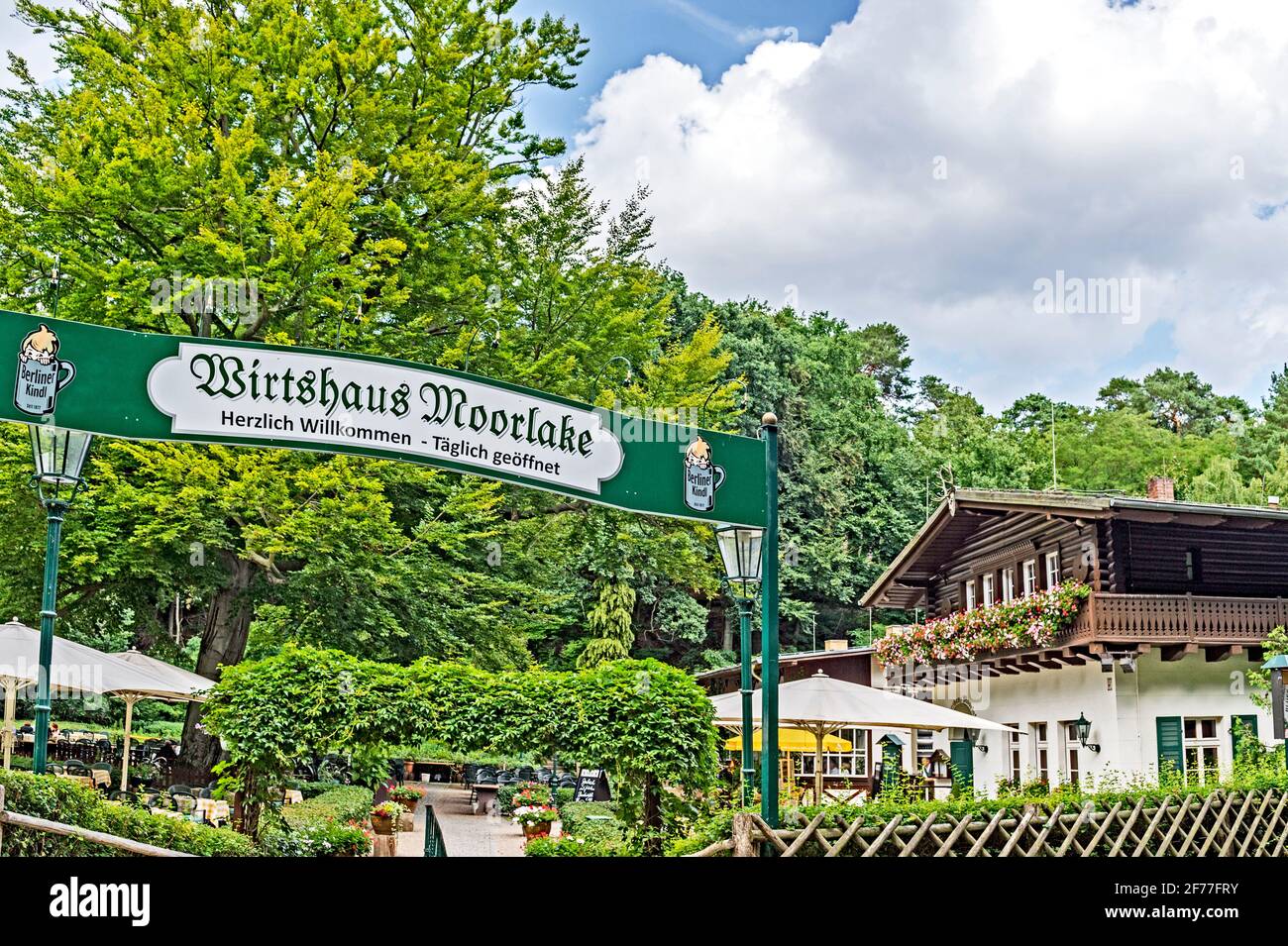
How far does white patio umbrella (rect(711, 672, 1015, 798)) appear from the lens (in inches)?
677

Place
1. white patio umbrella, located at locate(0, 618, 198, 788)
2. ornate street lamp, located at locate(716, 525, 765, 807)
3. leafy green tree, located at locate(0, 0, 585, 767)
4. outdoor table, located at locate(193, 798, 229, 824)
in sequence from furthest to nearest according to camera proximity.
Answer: leafy green tree, located at locate(0, 0, 585, 767) → outdoor table, located at locate(193, 798, 229, 824) → white patio umbrella, located at locate(0, 618, 198, 788) → ornate street lamp, located at locate(716, 525, 765, 807)

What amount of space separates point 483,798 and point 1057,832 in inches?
650

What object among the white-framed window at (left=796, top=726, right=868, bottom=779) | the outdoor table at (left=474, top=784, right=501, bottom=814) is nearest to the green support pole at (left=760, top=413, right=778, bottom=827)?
the outdoor table at (left=474, top=784, right=501, bottom=814)

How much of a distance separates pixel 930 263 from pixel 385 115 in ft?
137

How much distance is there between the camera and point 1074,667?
24641 millimetres

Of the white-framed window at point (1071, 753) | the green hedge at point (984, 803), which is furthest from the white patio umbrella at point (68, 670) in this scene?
the white-framed window at point (1071, 753)

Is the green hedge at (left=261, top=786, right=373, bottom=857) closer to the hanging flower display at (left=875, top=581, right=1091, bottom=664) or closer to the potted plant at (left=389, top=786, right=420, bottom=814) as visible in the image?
the potted plant at (left=389, top=786, right=420, bottom=814)

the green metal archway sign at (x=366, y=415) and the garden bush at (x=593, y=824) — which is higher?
the green metal archway sign at (x=366, y=415)

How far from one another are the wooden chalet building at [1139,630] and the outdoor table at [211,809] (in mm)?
12872

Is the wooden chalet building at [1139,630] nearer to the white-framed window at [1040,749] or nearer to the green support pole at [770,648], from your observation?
the white-framed window at [1040,749]

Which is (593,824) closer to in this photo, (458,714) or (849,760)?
(458,714)

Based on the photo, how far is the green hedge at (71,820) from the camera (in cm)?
793

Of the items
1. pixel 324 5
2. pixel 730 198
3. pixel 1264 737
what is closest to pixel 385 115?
pixel 324 5
